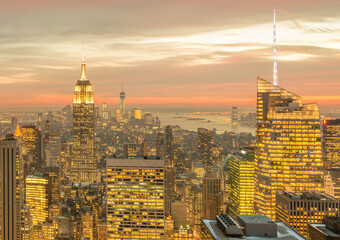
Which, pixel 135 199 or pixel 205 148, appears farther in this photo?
pixel 205 148

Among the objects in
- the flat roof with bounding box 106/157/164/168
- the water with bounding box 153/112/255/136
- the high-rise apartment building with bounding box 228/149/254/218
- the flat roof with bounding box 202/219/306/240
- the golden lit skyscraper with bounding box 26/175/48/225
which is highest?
the water with bounding box 153/112/255/136

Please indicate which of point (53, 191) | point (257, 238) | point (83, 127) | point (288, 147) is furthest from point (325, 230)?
point (83, 127)

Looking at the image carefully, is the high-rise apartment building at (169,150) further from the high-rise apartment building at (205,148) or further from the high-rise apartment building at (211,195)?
the high-rise apartment building at (211,195)

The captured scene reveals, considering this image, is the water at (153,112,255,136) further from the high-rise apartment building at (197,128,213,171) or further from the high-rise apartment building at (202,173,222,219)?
the high-rise apartment building at (202,173,222,219)

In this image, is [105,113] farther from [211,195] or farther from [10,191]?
[10,191]

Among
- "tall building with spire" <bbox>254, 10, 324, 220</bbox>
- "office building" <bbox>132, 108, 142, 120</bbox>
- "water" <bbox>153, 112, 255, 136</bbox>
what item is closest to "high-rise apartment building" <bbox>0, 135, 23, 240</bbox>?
"office building" <bbox>132, 108, 142, 120</bbox>

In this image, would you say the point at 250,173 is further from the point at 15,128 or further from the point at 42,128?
the point at 42,128

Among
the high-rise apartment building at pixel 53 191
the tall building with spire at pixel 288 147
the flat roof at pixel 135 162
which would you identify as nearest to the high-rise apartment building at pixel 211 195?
the tall building with spire at pixel 288 147
